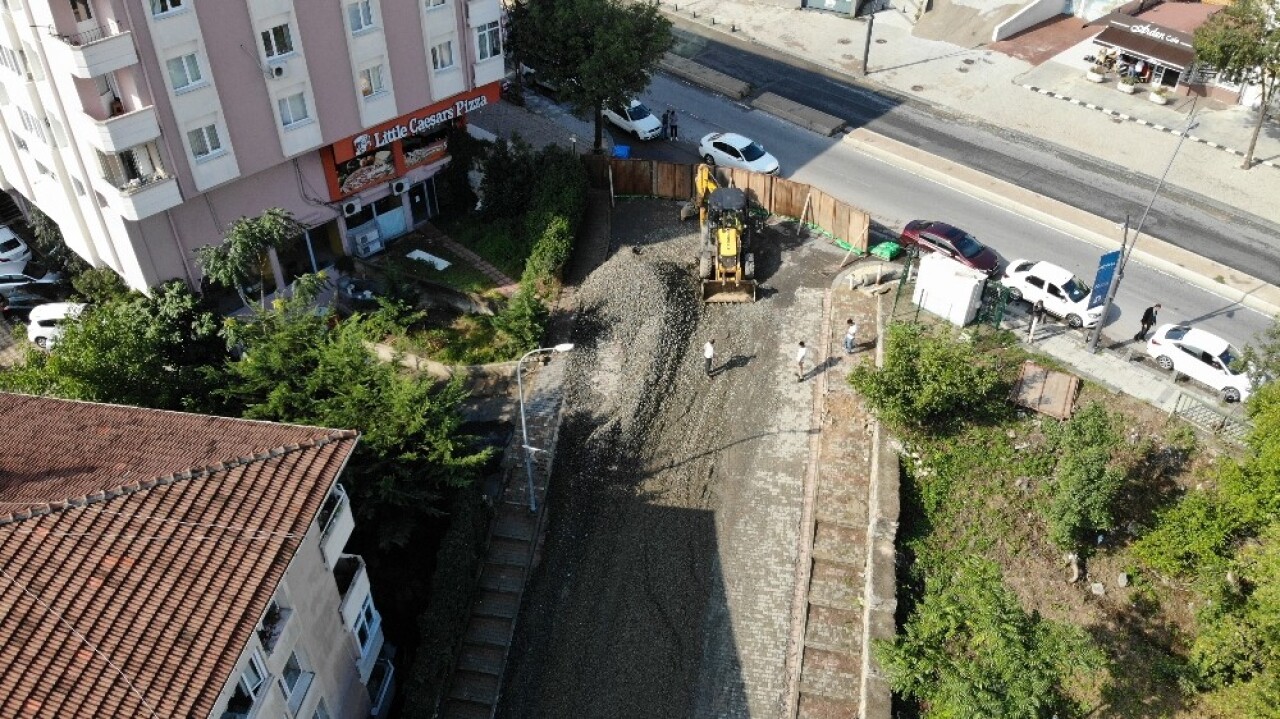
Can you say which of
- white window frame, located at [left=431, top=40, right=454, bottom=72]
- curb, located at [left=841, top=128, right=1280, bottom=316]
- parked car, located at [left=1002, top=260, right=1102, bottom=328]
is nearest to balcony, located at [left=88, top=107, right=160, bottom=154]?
white window frame, located at [left=431, top=40, right=454, bottom=72]

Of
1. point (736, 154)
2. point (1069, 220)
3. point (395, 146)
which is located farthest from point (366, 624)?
point (1069, 220)

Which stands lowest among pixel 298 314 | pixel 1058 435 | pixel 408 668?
pixel 408 668

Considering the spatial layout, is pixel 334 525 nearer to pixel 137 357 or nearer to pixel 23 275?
pixel 137 357

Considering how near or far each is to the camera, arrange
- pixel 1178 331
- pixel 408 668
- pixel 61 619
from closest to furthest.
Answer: pixel 61 619, pixel 408 668, pixel 1178 331

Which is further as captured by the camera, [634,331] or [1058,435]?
[634,331]

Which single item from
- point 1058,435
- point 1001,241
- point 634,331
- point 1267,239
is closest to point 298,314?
point 634,331

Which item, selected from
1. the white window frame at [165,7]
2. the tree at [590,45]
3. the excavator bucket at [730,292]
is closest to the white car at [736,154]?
the tree at [590,45]

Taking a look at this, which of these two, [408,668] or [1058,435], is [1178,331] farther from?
[408,668]

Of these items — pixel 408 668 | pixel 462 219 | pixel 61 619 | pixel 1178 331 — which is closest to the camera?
pixel 61 619
